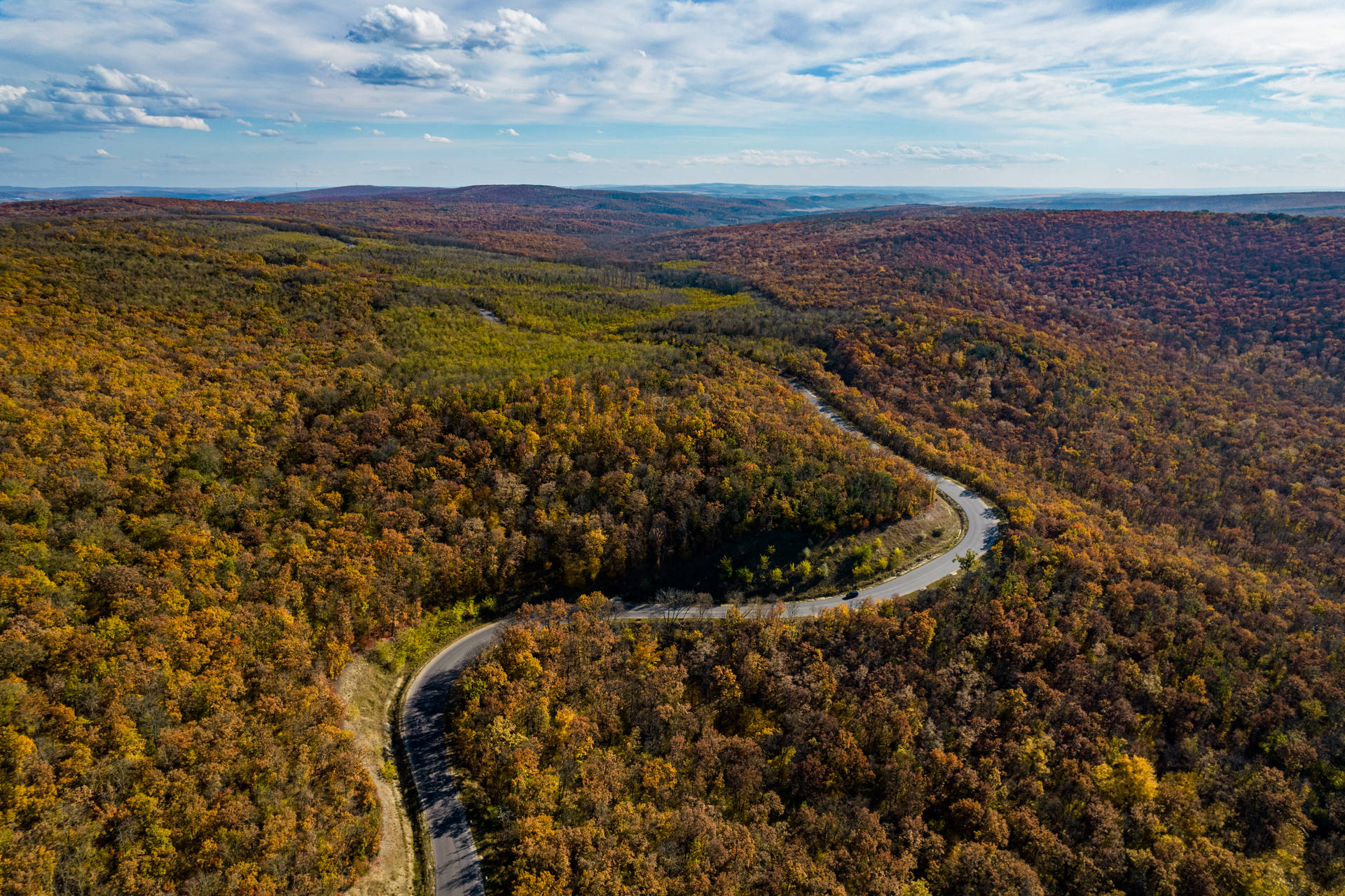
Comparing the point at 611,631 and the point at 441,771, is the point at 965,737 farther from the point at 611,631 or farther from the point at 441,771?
the point at 441,771

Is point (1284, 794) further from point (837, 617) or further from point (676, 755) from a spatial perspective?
point (676, 755)

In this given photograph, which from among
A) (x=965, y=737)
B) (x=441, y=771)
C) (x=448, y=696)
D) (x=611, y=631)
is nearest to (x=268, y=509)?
(x=448, y=696)

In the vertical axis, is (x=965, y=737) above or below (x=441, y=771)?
above

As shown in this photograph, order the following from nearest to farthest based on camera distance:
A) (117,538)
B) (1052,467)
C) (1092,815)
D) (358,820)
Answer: (358,820), (1092,815), (117,538), (1052,467)

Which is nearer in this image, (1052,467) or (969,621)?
(969,621)

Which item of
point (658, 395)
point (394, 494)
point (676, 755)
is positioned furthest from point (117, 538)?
point (658, 395)

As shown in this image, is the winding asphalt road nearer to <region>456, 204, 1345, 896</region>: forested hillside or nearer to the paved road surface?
the paved road surface

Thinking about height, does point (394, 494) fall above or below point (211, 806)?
above
